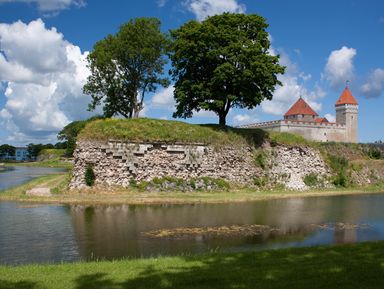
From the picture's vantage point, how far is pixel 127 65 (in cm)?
5019

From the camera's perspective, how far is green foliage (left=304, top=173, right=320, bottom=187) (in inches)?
1684

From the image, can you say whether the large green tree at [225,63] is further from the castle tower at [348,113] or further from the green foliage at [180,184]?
the castle tower at [348,113]

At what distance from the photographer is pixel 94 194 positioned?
32.3 metres

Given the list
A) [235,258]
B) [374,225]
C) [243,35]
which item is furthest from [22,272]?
[243,35]

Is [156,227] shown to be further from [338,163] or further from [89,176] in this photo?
[338,163]

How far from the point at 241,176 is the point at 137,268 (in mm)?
29222

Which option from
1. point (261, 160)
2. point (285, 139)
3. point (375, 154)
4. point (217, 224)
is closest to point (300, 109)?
point (375, 154)

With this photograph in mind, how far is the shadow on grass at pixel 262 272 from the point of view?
9.38 metres

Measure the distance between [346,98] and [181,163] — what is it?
96564 millimetres

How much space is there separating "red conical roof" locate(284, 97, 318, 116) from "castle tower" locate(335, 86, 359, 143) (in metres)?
10.3

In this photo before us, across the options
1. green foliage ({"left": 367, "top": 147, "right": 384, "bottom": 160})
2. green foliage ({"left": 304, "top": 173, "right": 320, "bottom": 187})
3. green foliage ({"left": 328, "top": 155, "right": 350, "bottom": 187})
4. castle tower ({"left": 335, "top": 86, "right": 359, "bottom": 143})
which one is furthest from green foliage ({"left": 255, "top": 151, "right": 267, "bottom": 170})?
castle tower ({"left": 335, "top": 86, "right": 359, "bottom": 143})

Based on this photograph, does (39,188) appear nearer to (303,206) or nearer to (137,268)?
(303,206)

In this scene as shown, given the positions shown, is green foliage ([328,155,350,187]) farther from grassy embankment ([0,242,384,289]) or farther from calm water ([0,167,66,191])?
grassy embankment ([0,242,384,289])

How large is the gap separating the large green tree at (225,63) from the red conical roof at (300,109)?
7416cm
